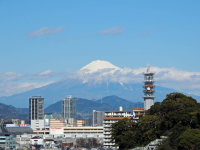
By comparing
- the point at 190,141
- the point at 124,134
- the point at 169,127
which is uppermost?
the point at 169,127

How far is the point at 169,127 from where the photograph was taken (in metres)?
114

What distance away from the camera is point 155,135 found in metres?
115

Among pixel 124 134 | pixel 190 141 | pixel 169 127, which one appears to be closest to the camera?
pixel 190 141

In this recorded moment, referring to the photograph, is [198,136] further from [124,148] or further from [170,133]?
[124,148]

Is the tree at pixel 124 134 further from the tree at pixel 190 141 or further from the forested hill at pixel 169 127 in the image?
the tree at pixel 190 141

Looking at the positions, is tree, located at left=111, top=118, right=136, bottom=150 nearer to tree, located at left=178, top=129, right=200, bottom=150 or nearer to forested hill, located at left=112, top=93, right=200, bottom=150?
forested hill, located at left=112, top=93, right=200, bottom=150

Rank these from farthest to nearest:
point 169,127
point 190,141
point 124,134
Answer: point 124,134, point 169,127, point 190,141

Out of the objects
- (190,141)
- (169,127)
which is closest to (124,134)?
Answer: (169,127)

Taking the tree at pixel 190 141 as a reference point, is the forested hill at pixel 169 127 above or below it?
above

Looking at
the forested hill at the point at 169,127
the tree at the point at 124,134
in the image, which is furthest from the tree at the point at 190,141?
the tree at the point at 124,134

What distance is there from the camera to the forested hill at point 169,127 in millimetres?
95250

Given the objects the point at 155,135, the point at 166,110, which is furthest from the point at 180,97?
the point at 155,135

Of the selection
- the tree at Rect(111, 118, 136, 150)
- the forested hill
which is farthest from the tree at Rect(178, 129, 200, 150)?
the tree at Rect(111, 118, 136, 150)

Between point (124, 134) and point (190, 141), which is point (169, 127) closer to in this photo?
point (124, 134)
